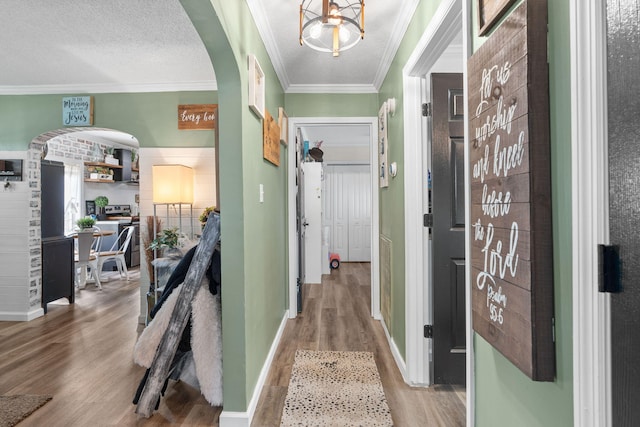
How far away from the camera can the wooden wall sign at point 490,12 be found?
1.06m

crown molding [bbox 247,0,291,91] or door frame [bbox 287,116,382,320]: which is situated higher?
crown molding [bbox 247,0,291,91]

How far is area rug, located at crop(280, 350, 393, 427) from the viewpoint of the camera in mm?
1974

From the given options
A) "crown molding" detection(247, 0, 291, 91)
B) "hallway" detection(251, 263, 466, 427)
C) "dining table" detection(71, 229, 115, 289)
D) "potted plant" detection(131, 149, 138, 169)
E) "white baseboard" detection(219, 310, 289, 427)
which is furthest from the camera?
"potted plant" detection(131, 149, 138, 169)

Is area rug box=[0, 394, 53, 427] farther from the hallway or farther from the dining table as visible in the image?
the dining table

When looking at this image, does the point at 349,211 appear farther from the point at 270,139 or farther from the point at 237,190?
the point at 237,190

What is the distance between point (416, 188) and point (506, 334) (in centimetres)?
140

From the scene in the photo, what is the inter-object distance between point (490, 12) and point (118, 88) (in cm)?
385

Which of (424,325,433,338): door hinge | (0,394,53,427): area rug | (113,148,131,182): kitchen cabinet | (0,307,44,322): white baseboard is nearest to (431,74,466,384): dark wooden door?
(424,325,433,338): door hinge

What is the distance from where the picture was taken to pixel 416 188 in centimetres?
232

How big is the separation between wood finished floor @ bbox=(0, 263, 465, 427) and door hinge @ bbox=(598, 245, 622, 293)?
1.56m

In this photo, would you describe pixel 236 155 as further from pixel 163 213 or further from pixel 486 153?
pixel 163 213

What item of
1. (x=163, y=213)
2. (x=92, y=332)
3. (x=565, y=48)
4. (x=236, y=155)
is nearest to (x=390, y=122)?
(x=236, y=155)

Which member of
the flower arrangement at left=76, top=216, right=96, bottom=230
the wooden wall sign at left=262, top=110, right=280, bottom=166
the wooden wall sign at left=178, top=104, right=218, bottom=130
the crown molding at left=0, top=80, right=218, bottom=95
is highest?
the crown molding at left=0, top=80, right=218, bottom=95

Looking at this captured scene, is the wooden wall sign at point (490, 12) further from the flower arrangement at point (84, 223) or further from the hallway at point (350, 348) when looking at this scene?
the flower arrangement at point (84, 223)
